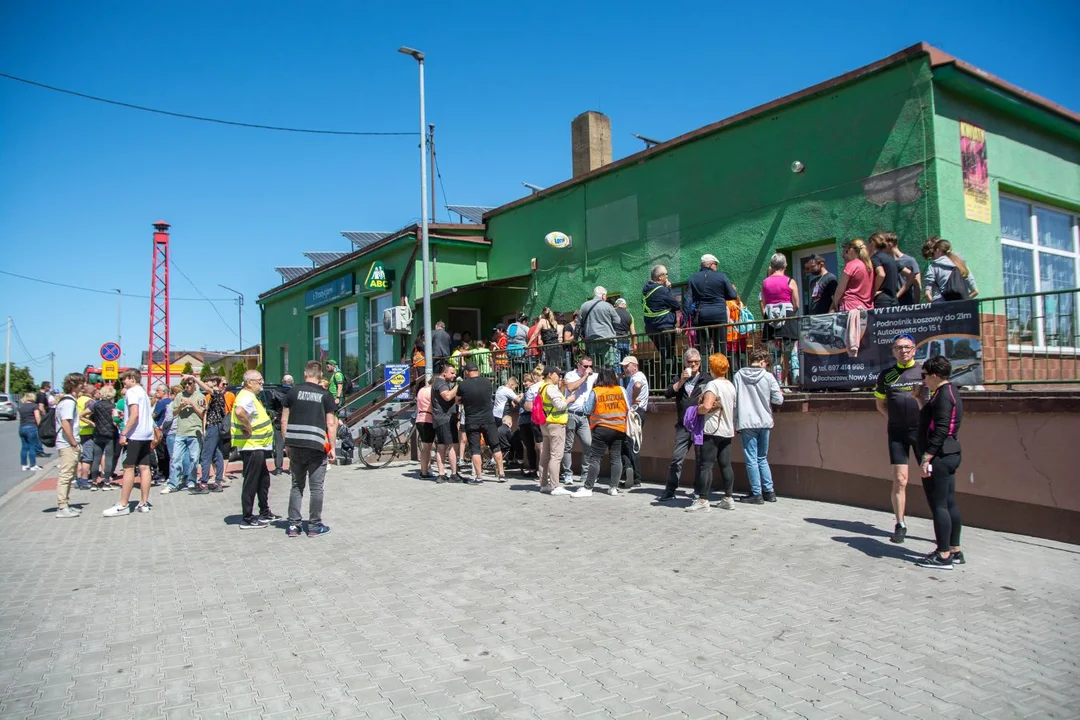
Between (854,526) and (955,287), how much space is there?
9.77 ft

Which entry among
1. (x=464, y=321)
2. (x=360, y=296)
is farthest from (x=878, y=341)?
(x=360, y=296)

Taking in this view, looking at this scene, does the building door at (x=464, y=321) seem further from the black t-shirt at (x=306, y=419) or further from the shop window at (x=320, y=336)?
the black t-shirt at (x=306, y=419)

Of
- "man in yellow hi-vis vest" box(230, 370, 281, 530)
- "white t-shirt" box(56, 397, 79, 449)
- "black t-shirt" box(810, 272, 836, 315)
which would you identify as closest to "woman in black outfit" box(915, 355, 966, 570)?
"black t-shirt" box(810, 272, 836, 315)

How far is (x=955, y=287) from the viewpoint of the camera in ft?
26.9

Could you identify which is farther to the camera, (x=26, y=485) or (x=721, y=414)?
(x=26, y=485)

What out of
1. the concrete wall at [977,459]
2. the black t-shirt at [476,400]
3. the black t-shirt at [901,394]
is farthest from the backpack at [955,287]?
the black t-shirt at [476,400]

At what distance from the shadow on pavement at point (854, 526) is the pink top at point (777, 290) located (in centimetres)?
322

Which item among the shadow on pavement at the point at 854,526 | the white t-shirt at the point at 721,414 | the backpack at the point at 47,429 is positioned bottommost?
the shadow on pavement at the point at 854,526

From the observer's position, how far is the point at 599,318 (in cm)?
1194

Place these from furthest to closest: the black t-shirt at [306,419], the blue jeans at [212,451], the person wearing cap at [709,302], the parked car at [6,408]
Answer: the parked car at [6,408]
the blue jeans at [212,451]
the person wearing cap at [709,302]
the black t-shirt at [306,419]

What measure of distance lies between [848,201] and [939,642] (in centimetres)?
764

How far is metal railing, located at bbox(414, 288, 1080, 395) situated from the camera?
23.1 ft

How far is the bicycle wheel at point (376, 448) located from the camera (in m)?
14.2

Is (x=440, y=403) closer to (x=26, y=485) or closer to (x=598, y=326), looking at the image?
(x=598, y=326)
